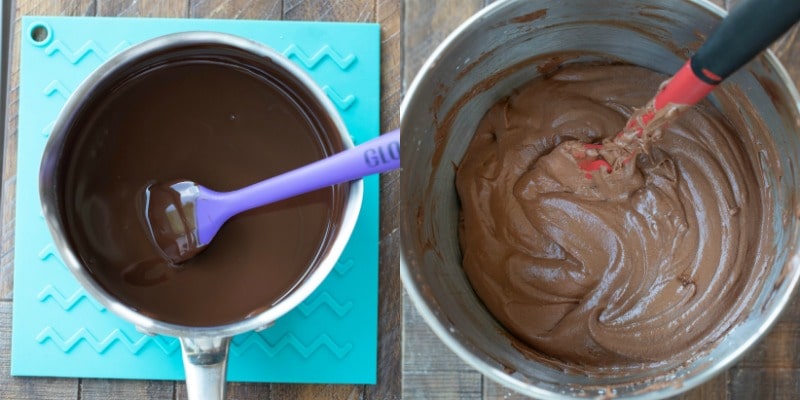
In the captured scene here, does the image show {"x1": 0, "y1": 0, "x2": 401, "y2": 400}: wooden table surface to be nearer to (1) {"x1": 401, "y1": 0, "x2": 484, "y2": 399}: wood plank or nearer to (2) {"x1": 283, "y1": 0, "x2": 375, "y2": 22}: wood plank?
(2) {"x1": 283, "y1": 0, "x2": 375, "y2": 22}: wood plank

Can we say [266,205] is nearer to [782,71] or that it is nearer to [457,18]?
[457,18]

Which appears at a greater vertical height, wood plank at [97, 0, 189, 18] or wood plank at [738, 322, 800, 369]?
wood plank at [97, 0, 189, 18]

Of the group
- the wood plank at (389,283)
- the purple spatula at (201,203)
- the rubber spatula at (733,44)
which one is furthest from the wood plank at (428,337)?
the rubber spatula at (733,44)

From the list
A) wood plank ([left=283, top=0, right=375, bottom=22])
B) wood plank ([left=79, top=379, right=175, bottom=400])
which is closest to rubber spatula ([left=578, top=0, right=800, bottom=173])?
wood plank ([left=283, top=0, right=375, bottom=22])

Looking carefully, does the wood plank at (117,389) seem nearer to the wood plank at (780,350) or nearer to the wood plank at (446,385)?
the wood plank at (446,385)

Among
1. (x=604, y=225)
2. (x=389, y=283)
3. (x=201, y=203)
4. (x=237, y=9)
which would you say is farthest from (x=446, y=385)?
(x=237, y=9)

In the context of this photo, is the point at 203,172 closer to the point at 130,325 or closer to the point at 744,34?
the point at 130,325

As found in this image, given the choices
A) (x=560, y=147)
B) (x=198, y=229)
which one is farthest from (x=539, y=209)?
(x=198, y=229)
